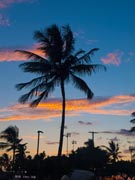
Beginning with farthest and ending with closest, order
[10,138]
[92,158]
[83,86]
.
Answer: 1. [10,138]
2. [92,158]
3. [83,86]

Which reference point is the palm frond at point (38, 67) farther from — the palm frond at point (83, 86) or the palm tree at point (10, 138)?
the palm tree at point (10, 138)

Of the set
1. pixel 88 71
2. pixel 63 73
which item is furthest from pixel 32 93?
pixel 88 71

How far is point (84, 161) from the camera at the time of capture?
216ft

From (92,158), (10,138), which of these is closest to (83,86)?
(92,158)

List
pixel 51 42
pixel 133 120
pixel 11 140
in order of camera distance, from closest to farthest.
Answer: pixel 51 42, pixel 133 120, pixel 11 140

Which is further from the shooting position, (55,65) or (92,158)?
(92,158)

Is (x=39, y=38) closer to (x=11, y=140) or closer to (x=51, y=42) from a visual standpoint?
(x=51, y=42)

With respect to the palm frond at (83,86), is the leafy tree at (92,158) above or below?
below

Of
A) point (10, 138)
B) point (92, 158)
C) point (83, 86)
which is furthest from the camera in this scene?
point (10, 138)

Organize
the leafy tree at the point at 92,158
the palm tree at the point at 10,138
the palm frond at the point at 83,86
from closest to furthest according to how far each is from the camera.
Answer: the palm frond at the point at 83,86, the leafy tree at the point at 92,158, the palm tree at the point at 10,138

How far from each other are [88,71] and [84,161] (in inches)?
1237

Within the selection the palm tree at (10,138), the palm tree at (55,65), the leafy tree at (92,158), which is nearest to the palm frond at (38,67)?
the palm tree at (55,65)

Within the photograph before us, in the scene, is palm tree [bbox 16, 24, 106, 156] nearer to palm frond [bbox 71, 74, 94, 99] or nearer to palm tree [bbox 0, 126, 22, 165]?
palm frond [bbox 71, 74, 94, 99]

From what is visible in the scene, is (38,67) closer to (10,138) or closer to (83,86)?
(83,86)
